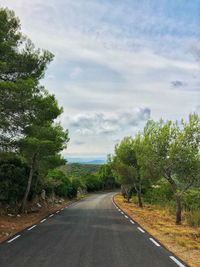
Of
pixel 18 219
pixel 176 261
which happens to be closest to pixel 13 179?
pixel 18 219

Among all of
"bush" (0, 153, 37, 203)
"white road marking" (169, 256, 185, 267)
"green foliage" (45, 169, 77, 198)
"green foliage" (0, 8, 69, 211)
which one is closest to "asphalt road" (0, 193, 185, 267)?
"white road marking" (169, 256, 185, 267)

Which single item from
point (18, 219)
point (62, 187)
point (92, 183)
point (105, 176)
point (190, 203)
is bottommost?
point (18, 219)

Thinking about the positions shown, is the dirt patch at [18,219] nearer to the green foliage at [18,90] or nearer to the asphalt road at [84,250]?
the asphalt road at [84,250]

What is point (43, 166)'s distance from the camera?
124ft

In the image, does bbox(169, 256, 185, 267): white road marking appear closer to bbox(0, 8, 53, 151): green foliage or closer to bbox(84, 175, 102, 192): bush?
bbox(0, 8, 53, 151): green foliage

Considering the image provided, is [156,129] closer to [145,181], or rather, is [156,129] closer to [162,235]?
[162,235]

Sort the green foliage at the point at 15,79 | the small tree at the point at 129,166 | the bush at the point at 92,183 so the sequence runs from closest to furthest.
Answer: the green foliage at the point at 15,79, the small tree at the point at 129,166, the bush at the point at 92,183

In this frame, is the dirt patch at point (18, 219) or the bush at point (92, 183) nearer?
the dirt patch at point (18, 219)

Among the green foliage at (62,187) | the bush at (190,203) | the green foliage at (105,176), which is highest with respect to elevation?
the green foliage at (105,176)

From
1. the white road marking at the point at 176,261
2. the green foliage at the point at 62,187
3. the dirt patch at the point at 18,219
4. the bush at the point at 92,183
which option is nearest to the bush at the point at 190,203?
the dirt patch at the point at 18,219

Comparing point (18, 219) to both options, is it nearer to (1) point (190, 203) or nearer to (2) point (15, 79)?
(2) point (15, 79)

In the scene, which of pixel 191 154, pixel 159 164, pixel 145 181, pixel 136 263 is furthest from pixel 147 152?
pixel 145 181

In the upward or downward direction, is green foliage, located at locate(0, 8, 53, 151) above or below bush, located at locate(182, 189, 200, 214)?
above

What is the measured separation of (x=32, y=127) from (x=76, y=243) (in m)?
7.71
